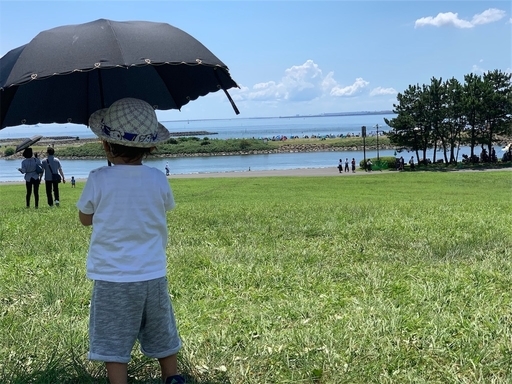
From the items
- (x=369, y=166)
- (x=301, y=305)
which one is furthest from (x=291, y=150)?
(x=301, y=305)

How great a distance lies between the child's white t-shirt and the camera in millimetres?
2961

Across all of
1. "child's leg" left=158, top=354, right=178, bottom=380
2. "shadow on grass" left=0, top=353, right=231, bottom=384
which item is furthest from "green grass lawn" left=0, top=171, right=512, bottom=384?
"child's leg" left=158, top=354, right=178, bottom=380

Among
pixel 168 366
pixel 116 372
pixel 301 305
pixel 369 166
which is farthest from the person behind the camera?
pixel 369 166

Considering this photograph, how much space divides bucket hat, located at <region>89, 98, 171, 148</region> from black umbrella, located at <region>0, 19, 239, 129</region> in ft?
0.76

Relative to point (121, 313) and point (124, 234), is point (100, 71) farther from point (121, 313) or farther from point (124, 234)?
point (121, 313)

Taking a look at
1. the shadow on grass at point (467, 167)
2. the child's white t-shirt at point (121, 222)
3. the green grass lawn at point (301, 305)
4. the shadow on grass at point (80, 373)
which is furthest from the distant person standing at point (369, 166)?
the child's white t-shirt at point (121, 222)

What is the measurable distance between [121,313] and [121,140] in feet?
3.01

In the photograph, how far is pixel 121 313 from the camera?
9.88 feet

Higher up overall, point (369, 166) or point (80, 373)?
point (369, 166)

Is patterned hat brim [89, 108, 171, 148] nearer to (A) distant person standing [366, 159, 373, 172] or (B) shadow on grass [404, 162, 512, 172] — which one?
(B) shadow on grass [404, 162, 512, 172]

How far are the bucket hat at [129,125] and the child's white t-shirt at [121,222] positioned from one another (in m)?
0.15

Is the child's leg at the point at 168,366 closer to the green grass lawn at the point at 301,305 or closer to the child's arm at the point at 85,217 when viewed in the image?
the green grass lawn at the point at 301,305

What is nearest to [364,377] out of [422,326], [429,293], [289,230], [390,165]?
[422,326]

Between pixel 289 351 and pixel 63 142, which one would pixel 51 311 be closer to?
pixel 289 351
